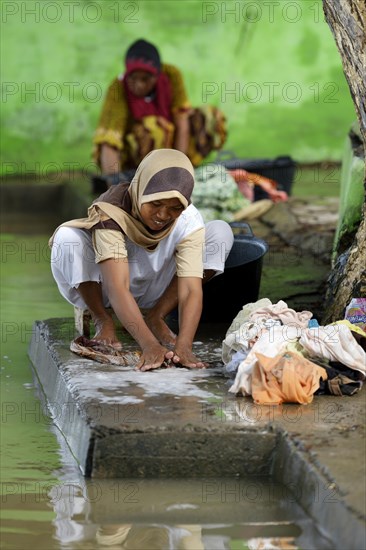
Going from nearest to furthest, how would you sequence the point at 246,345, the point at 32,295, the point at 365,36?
the point at 246,345 < the point at 365,36 < the point at 32,295

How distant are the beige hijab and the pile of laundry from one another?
0.61m

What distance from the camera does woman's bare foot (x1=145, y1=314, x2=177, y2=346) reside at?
5.12m

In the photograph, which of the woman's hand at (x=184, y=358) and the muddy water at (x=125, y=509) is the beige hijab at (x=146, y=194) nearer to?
the woman's hand at (x=184, y=358)

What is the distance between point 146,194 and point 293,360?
3.15 ft

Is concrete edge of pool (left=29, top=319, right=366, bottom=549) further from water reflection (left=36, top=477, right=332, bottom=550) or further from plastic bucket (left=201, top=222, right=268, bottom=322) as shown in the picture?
plastic bucket (left=201, top=222, right=268, bottom=322)

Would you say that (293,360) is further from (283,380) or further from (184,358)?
(184,358)

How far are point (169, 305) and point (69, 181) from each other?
6559mm

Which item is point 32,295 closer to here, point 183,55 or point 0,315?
point 0,315

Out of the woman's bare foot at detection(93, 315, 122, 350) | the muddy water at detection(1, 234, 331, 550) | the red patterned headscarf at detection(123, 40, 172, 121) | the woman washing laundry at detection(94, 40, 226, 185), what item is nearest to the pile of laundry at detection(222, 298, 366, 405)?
the muddy water at detection(1, 234, 331, 550)

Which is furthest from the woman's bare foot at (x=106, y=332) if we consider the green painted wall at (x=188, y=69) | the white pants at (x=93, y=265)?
the green painted wall at (x=188, y=69)

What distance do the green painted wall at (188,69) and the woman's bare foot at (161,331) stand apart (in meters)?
6.72

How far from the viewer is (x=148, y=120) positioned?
9.35m

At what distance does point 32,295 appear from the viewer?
7250 mm

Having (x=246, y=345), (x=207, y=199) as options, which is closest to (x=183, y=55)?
(x=207, y=199)
